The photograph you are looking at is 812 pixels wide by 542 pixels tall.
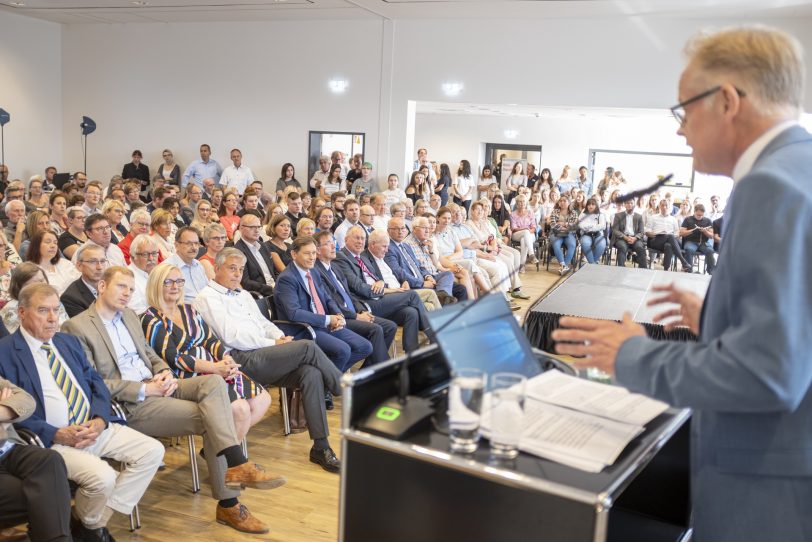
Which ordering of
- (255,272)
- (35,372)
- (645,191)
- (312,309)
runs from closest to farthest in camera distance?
(645,191), (35,372), (312,309), (255,272)

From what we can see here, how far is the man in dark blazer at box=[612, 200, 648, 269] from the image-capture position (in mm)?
11320

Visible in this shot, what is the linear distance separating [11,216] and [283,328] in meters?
3.40

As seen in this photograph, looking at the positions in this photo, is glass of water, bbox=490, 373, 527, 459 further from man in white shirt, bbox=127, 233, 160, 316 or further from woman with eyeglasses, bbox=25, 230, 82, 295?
woman with eyeglasses, bbox=25, 230, 82, 295

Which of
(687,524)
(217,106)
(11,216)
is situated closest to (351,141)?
(217,106)

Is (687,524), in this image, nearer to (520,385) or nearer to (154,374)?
(520,385)

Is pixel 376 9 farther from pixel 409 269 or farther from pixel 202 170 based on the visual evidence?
pixel 409 269

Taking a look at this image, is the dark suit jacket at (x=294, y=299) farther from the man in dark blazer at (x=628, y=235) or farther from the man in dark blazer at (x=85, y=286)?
the man in dark blazer at (x=628, y=235)

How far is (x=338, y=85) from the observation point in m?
11.8

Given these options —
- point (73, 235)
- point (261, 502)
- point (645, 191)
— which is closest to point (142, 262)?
point (73, 235)

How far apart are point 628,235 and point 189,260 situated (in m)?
8.01

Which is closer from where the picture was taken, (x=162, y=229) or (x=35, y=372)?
(x=35, y=372)

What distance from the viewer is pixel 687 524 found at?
74.0 inches

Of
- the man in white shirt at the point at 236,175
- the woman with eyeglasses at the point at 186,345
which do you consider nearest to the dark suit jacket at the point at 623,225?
the man in white shirt at the point at 236,175

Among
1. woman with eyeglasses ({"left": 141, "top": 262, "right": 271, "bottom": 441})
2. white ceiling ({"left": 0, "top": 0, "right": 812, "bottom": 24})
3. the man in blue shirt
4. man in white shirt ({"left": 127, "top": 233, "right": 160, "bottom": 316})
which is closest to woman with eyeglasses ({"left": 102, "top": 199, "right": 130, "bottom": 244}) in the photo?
man in white shirt ({"left": 127, "top": 233, "right": 160, "bottom": 316})
